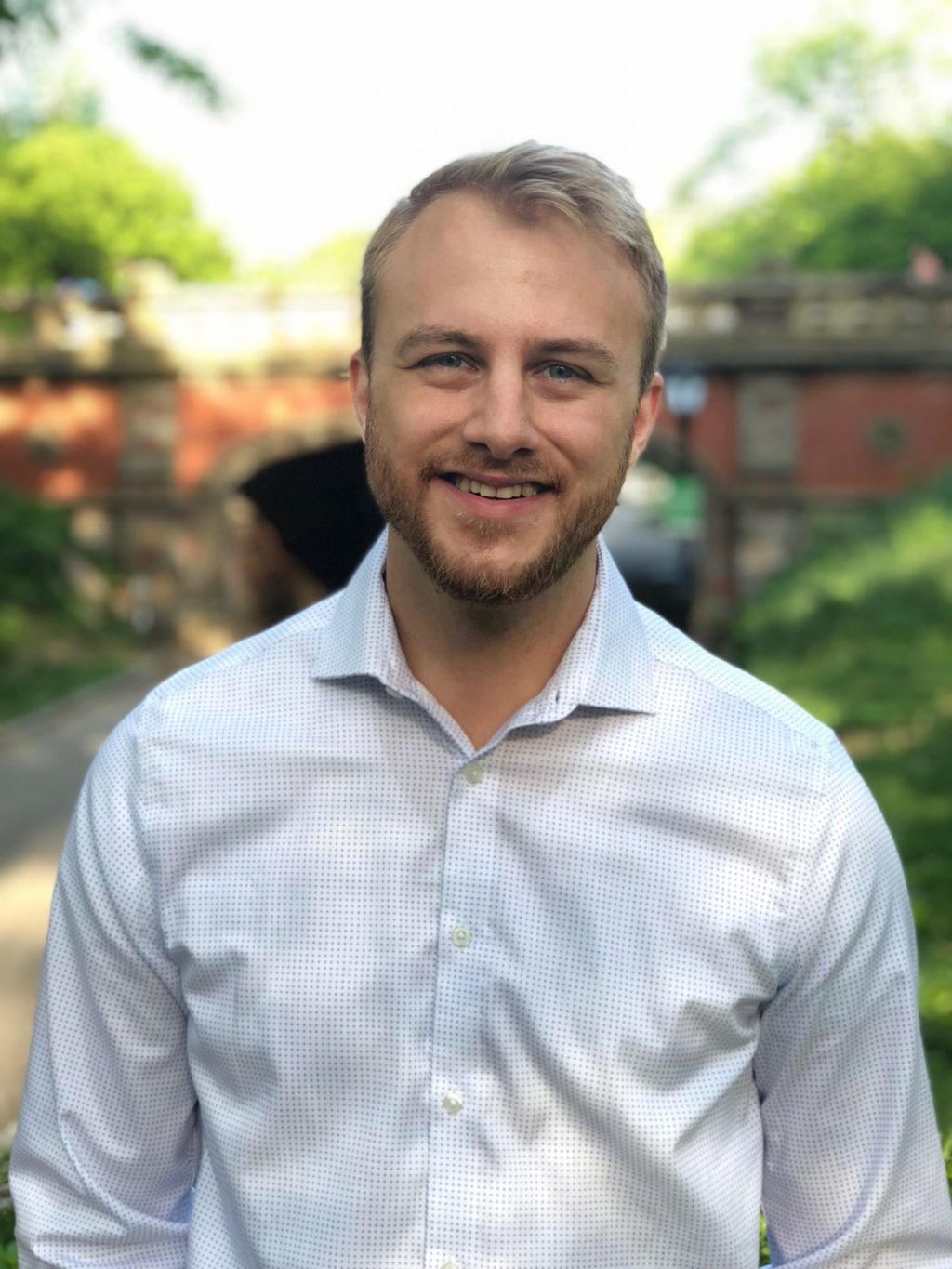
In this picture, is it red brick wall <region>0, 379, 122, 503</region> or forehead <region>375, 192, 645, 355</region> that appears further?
red brick wall <region>0, 379, 122, 503</region>

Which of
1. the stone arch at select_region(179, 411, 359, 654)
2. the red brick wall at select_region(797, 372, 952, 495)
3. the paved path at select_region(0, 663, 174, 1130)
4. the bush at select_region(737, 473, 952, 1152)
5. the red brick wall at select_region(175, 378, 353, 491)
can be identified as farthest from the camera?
the stone arch at select_region(179, 411, 359, 654)

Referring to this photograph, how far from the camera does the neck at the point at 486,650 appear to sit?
1.88 metres

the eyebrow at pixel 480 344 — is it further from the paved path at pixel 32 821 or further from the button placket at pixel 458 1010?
the paved path at pixel 32 821

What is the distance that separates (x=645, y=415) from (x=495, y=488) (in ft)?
0.85

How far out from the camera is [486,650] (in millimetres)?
1891

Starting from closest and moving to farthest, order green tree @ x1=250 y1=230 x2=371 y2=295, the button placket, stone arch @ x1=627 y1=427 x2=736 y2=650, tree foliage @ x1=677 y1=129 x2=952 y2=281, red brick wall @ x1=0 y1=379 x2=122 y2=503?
the button placket
stone arch @ x1=627 y1=427 x2=736 y2=650
red brick wall @ x1=0 y1=379 x2=122 y2=503
tree foliage @ x1=677 y1=129 x2=952 y2=281
green tree @ x1=250 y1=230 x2=371 y2=295

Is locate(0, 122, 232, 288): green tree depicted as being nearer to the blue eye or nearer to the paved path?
the paved path

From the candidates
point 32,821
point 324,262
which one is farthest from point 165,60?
point 324,262

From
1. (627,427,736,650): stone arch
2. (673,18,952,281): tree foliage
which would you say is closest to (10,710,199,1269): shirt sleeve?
(627,427,736,650): stone arch

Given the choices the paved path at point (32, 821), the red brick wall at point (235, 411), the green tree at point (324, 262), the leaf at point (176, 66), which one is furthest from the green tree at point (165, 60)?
the green tree at point (324, 262)

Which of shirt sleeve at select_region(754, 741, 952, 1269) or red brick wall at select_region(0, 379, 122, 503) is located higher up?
shirt sleeve at select_region(754, 741, 952, 1269)

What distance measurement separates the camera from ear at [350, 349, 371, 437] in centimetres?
193

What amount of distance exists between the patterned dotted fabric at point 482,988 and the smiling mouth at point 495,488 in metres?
0.18

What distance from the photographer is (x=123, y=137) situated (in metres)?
49.4
